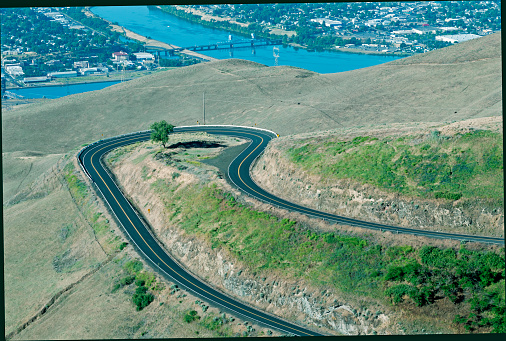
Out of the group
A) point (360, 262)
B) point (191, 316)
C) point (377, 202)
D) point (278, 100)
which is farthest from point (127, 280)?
point (278, 100)

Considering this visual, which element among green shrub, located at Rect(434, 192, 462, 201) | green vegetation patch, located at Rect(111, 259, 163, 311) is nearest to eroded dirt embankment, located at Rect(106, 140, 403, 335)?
green vegetation patch, located at Rect(111, 259, 163, 311)

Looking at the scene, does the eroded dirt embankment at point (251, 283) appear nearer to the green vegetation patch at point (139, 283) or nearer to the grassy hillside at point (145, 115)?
the green vegetation patch at point (139, 283)

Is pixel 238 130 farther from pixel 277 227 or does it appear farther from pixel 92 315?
pixel 92 315

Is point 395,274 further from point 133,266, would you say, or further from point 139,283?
point 133,266

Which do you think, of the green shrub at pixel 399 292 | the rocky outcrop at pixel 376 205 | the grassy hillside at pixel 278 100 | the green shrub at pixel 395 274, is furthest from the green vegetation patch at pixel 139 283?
the grassy hillside at pixel 278 100

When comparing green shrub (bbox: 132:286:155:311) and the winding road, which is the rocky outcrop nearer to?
the winding road
